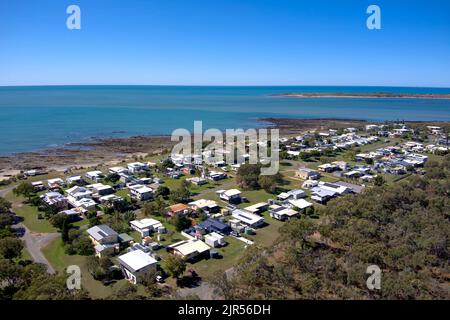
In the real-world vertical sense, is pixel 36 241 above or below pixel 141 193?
below

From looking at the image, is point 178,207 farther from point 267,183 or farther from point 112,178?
point 112,178

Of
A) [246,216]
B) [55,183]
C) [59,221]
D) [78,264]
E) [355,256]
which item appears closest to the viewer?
[355,256]

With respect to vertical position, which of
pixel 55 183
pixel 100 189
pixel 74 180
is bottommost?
pixel 100 189

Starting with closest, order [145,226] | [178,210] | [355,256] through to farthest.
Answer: [355,256], [145,226], [178,210]

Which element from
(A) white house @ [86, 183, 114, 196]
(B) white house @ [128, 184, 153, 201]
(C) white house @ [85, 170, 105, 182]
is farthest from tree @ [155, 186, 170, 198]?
(C) white house @ [85, 170, 105, 182]

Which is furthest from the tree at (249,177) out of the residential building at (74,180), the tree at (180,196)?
the residential building at (74,180)

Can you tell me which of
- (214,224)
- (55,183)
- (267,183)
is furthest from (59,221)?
(267,183)
